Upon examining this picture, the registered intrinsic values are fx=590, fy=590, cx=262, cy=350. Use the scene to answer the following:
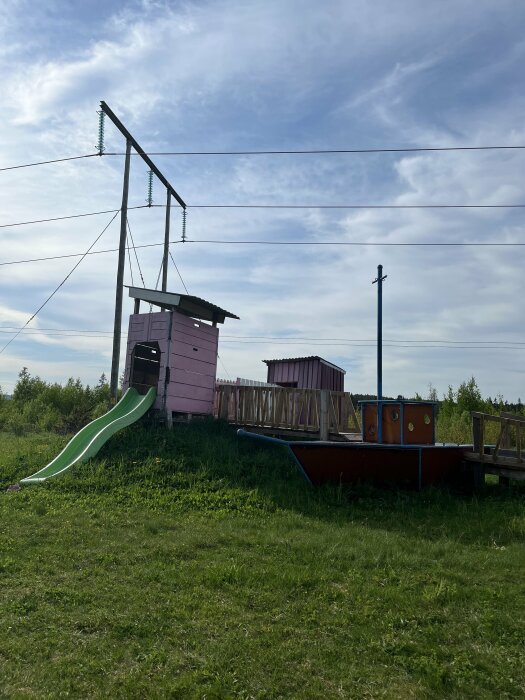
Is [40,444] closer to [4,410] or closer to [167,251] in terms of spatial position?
[167,251]

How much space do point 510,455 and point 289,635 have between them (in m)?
10.2

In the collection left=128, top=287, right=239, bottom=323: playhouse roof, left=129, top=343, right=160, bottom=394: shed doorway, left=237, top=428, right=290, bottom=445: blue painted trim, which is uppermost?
left=128, top=287, right=239, bottom=323: playhouse roof

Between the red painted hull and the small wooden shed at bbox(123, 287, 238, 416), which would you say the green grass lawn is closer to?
the red painted hull

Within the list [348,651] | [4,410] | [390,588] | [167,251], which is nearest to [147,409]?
[167,251]

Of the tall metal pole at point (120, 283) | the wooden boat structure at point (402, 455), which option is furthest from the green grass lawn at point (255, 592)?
the tall metal pole at point (120, 283)

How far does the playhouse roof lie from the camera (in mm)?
15703

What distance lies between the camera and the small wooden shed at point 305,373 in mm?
23578

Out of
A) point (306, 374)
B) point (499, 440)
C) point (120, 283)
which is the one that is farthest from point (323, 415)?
point (306, 374)

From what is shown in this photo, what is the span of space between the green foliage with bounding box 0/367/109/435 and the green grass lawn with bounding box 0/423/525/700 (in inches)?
413

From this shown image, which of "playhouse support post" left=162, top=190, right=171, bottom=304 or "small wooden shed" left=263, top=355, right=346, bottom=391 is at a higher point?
"playhouse support post" left=162, top=190, right=171, bottom=304

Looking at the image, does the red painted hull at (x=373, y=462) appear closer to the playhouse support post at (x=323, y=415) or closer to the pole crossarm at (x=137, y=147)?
the playhouse support post at (x=323, y=415)

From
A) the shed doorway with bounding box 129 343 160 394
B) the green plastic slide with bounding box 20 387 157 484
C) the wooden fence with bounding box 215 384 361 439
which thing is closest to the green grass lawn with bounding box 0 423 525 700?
the green plastic slide with bounding box 20 387 157 484

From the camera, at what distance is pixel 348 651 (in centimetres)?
498

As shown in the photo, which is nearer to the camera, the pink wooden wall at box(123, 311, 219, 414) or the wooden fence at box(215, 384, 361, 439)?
the wooden fence at box(215, 384, 361, 439)
